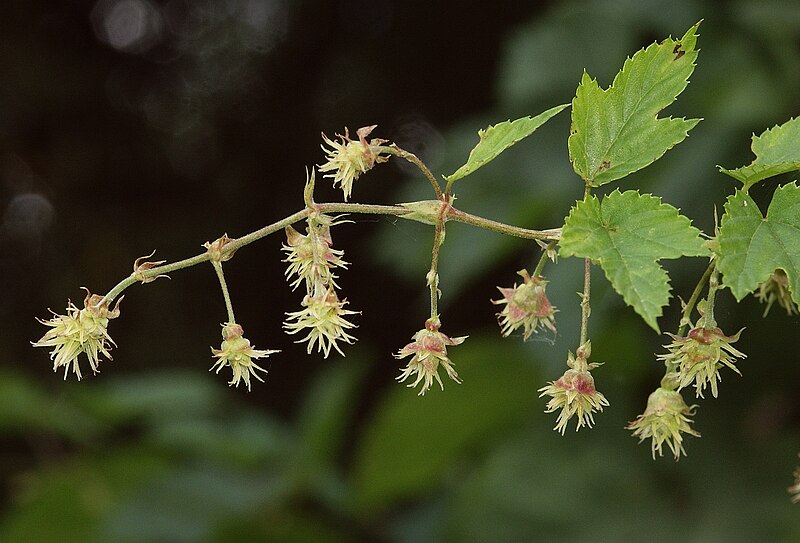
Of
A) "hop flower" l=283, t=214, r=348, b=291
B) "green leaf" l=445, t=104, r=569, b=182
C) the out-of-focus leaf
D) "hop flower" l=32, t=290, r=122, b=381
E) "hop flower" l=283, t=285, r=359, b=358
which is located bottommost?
"hop flower" l=283, t=285, r=359, b=358

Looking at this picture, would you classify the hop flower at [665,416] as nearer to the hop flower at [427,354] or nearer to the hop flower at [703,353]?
the hop flower at [703,353]

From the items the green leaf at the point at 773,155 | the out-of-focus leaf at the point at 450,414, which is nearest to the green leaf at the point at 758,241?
the green leaf at the point at 773,155

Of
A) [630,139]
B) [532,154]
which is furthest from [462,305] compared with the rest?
[630,139]

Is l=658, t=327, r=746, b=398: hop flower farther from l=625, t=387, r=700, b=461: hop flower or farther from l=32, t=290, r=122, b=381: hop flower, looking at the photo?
l=32, t=290, r=122, b=381: hop flower

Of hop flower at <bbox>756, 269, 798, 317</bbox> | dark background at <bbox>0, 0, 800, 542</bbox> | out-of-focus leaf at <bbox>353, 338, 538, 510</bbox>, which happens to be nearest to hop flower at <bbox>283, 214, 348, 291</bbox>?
hop flower at <bbox>756, 269, 798, 317</bbox>

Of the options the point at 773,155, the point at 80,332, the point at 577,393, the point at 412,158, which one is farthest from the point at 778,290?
the point at 80,332

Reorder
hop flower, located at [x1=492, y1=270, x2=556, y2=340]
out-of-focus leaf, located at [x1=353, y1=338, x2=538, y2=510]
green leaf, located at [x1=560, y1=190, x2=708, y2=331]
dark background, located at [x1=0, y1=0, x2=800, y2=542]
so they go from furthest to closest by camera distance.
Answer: out-of-focus leaf, located at [x1=353, y1=338, x2=538, y2=510], dark background, located at [x1=0, y1=0, x2=800, y2=542], hop flower, located at [x1=492, y1=270, x2=556, y2=340], green leaf, located at [x1=560, y1=190, x2=708, y2=331]

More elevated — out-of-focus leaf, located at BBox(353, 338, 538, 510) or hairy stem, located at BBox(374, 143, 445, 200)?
out-of-focus leaf, located at BBox(353, 338, 538, 510)
